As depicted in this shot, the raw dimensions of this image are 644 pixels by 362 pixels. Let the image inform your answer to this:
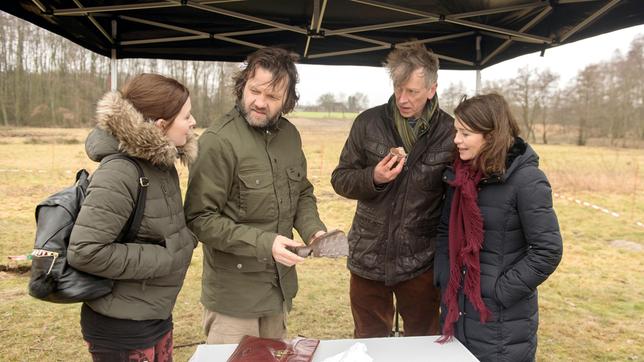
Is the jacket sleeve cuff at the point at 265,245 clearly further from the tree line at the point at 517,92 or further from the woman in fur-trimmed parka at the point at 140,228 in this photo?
the tree line at the point at 517,92

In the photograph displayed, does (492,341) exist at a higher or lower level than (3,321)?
higher

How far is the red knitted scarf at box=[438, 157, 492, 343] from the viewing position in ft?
5.98

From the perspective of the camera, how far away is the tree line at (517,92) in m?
12.2

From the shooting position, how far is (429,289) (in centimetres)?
227

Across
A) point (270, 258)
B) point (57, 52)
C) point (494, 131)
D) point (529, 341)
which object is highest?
point (57, 52)

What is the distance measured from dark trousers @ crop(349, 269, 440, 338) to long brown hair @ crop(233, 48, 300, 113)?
1003 mm

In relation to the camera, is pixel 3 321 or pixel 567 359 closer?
Result: pixel 567 359

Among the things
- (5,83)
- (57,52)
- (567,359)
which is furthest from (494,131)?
(5,83)

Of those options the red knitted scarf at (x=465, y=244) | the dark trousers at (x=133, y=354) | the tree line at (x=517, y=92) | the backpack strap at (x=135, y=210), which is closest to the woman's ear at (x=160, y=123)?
the backpack strap at (x=135, y=210)

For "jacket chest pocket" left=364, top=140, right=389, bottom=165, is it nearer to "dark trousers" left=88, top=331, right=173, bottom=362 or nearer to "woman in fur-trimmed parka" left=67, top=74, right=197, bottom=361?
"woman in fur-trimmed parka" left=67, top=74, right=197, bottom=361

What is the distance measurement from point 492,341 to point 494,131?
0.78 metres

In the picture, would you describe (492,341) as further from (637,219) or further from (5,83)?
(5,83)

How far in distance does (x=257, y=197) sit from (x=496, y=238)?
0.91 metres

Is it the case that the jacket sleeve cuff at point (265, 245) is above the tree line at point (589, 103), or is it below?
below
